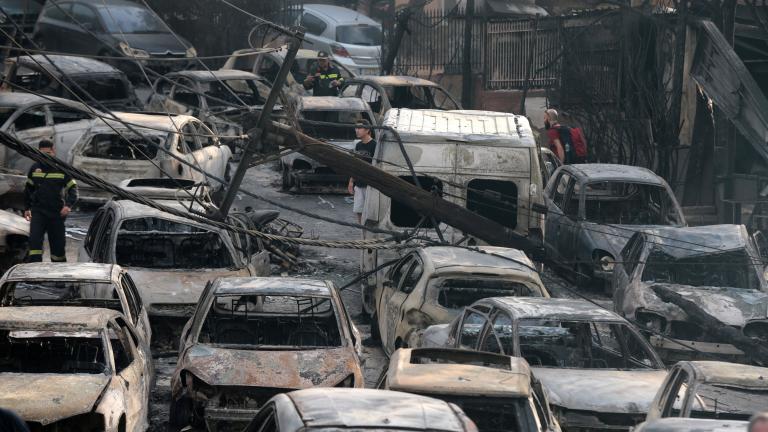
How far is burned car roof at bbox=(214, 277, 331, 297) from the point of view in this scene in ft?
37.5

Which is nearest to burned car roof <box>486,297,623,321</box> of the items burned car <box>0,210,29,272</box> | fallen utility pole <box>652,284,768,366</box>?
fallen utility pole <box>652,284,768,366</box>

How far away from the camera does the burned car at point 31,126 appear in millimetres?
19641

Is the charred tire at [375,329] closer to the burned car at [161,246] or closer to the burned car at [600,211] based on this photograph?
the burned car at [161,246]

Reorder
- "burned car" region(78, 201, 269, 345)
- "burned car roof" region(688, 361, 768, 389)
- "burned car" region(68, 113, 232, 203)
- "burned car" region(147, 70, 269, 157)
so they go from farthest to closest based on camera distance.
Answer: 1. "burned car" region(147, 70, 269, 157)
2. "burned car" region(68, 113, 232, 203)
3. "burned car" region(78, 201, 269, 345)
4. "burned car roof" region(688, 361, 768, 389)

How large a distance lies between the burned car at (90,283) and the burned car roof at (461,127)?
4574 millimetres

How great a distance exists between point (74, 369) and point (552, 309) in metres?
3.93

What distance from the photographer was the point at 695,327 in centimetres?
1310

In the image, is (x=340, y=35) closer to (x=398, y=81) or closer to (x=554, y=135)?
(x=398, y=81)

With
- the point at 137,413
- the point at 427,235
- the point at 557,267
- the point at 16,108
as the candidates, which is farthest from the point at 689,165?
the point at 137,413

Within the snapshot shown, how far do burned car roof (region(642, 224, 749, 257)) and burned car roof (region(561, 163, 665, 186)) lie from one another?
2849mm

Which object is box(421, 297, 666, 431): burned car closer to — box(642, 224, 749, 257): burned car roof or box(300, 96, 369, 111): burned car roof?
box(642, 224, 749, 257): burned car roof

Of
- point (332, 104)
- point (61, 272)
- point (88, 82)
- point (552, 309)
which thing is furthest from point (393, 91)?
point (552, 309)

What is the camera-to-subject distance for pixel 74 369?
10.2m

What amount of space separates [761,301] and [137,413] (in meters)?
6.81
